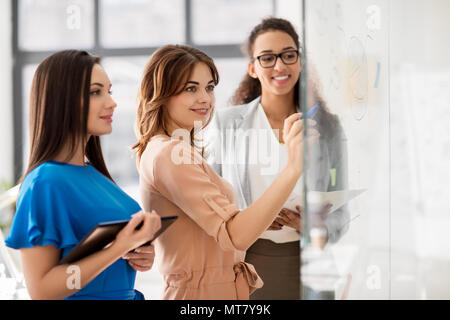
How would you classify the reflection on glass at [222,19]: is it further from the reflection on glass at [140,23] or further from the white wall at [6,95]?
the white wall at [6,95]

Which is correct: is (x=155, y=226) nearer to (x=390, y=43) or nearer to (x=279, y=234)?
(x=390, y=43)

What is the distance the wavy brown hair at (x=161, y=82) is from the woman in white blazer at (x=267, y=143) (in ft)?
1.16

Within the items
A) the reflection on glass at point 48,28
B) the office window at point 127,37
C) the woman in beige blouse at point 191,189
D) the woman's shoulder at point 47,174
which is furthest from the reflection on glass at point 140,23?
the woman's shoulder at point 47,174

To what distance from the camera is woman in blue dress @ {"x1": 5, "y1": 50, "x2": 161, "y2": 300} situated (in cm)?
79

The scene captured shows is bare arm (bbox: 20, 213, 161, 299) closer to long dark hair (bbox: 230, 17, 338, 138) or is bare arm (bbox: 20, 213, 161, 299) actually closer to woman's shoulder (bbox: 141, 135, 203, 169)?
woman's shoulder (bbox: 141, 135, 203, 169)

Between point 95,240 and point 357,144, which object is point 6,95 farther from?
point 357,144

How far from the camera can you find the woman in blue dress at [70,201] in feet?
2.59

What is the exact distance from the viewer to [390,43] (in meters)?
0.77

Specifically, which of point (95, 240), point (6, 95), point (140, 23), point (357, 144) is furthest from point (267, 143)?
point (6, 95)

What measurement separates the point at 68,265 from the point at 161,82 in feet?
1.39

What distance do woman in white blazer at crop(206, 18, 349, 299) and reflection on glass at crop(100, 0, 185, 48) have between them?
2.05 meters

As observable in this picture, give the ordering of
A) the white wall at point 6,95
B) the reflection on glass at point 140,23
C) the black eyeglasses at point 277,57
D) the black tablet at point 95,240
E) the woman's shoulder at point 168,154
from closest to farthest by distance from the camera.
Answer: the black tablet at point 95,240 < the woman's shoulder at point 168,154 < the black eyeglasses at point 277,57 < the white wall at point 6,95 < the reflection on glass at point 140,23

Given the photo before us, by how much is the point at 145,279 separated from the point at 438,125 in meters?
2.80
